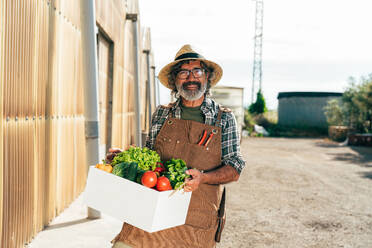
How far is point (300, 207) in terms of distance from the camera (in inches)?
243

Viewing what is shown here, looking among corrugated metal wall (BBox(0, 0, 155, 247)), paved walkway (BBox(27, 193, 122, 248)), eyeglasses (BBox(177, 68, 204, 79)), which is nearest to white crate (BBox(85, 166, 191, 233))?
eyeglasses (BBox(177, 68, 204, 79))

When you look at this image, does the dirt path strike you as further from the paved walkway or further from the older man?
the older man

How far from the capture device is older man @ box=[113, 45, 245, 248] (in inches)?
92.9

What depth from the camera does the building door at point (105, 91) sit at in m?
7.57

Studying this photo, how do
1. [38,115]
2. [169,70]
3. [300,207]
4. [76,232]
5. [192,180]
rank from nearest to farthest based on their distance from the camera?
[192,180], [169,70], [38,115], [76,232], [300,207]

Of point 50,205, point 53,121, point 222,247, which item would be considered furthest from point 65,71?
point 222,247

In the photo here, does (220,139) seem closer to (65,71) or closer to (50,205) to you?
(50,205)

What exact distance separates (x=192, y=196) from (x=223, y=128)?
50cm

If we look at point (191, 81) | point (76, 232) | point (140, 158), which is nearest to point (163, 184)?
point (140, 158)

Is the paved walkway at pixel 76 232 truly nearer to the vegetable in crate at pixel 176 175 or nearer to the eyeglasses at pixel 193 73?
the eyeglasses at pixel 193 73

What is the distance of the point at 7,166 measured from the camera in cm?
312

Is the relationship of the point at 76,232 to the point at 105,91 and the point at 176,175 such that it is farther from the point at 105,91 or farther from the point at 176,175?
the point at 105,91

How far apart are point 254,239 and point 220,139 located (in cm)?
255

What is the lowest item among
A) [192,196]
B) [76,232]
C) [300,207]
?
[300,207]
